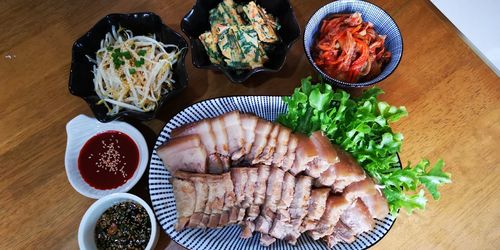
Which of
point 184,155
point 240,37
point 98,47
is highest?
point 240,37

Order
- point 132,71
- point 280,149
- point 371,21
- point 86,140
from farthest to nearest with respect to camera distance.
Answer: point 371,21, point 132,71, point 86,140, point 280,149

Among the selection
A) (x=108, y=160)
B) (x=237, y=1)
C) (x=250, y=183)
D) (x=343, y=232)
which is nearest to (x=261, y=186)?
(x=250, y=183)

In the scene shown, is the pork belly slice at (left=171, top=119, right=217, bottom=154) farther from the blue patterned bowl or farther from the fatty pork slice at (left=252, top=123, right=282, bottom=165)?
the blue patterned bowl

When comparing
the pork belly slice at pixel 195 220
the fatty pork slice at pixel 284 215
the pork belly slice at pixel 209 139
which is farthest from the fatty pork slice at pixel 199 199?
the fatty pork slice at pixel 284 215

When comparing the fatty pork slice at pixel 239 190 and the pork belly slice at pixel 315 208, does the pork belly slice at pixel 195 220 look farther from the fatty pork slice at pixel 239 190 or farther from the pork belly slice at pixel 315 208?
the pork belly slice at pixel 315 208

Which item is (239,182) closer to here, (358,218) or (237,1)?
(358,218)

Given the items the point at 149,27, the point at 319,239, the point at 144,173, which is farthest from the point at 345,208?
the point at 149,27
